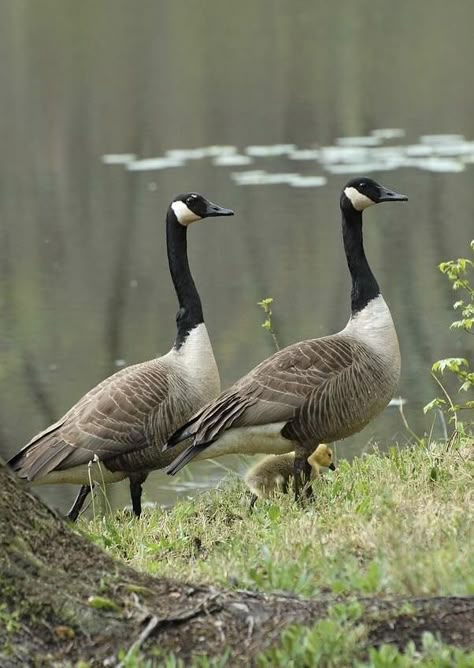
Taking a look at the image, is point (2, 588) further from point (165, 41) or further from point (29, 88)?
point (165, 41)

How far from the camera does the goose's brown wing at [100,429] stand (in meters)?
7.62

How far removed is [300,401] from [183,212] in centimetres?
239

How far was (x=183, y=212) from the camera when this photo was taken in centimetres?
924

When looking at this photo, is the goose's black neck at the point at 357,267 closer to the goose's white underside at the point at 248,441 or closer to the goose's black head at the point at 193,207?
the goose's black head at the point at 193,207

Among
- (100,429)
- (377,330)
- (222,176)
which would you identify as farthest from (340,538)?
(222,176)

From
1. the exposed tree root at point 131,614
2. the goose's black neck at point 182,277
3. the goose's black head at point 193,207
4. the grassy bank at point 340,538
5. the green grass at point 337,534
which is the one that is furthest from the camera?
the goose's black head at point 193,207

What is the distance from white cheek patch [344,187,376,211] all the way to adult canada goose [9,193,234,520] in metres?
1.40

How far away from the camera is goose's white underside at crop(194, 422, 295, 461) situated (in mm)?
7309

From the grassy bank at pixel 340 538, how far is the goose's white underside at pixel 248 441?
13.2 inches

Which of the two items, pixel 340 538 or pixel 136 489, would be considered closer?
pixel 340 538

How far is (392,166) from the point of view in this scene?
22766 mm

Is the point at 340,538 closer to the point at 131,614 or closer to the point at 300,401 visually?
the point at 131,614

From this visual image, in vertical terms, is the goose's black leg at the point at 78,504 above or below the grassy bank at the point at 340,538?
below

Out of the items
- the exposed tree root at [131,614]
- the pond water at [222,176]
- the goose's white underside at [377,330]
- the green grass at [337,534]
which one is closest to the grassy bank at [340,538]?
the green grass at [337,534]
